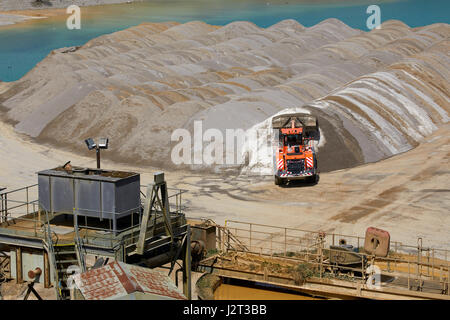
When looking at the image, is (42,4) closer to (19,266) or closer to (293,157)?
(293,157)

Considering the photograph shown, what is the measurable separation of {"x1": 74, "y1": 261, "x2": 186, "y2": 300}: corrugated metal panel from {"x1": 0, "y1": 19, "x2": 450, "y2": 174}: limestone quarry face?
2324 centimetres

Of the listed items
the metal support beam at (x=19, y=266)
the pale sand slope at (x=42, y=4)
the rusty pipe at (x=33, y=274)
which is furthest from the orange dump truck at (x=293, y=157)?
the pale sand slope at (x=42, y=4)

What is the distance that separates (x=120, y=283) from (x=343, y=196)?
21.3 m

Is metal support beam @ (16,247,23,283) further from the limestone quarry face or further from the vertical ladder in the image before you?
the limestone quarry face

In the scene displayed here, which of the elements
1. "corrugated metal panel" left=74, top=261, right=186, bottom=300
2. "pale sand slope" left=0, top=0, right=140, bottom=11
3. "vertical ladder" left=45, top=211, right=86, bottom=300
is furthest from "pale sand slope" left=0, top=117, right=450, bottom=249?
"pale sand slope" left=0, top=0, right=140, bottom=11

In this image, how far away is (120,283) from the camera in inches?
651

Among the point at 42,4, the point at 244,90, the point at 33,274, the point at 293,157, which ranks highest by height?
the point at 42,4

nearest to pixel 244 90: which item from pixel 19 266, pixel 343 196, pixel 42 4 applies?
pixel 343 196

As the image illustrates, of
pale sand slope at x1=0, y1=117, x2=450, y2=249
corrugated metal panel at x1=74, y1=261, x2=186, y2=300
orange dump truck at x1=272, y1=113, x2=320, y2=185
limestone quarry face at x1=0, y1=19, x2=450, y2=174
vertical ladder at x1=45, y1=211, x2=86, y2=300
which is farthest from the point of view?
limestone quarry face at x1=0, y1=19, x2=450, y2=174

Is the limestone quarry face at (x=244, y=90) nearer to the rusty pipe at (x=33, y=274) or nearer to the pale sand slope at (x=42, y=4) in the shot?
the rusty pipe at (x=33, y=274)

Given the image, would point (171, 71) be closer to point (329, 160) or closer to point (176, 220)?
point (329, 160)

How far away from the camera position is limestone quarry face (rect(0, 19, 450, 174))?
4525 centimetres

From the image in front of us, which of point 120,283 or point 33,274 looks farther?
point 33,274

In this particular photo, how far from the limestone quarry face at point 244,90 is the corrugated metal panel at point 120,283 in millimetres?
23241
